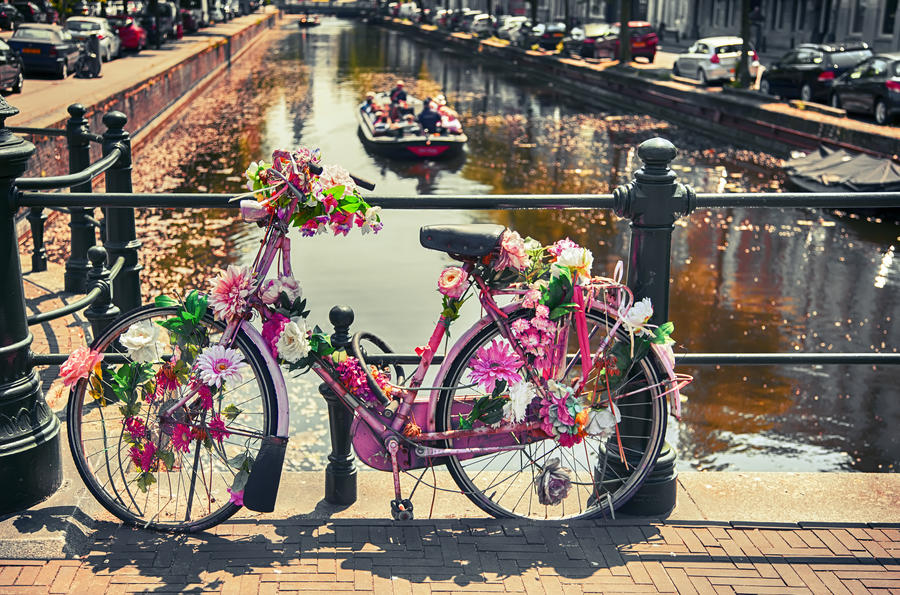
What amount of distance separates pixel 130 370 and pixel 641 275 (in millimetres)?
2049

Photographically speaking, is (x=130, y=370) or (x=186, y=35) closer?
(x=130, y=370)

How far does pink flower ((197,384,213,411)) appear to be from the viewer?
3.92 meters

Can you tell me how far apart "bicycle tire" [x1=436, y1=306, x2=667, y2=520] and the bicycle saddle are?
0.29 m

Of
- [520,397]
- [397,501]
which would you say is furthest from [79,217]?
[520,397]

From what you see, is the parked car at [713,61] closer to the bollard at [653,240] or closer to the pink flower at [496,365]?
the bollard at [653,240]

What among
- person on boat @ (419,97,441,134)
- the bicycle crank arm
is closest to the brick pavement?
the bicycle crank arm

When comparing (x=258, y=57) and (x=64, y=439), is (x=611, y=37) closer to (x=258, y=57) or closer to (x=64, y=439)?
(x=258, y=57)

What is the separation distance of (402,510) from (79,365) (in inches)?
53.0

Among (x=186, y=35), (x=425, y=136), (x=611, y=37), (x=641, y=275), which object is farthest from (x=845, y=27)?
(x=641, y=275)

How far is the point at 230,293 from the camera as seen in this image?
385 cm

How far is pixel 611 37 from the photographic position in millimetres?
49812

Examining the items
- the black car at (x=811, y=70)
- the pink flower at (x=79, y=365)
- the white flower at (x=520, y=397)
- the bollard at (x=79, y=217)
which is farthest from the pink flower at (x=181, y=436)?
the black car at (x=811, y=70)

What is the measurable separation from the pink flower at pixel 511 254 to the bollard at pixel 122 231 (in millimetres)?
2956

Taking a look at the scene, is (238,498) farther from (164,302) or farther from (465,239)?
(465,239)
